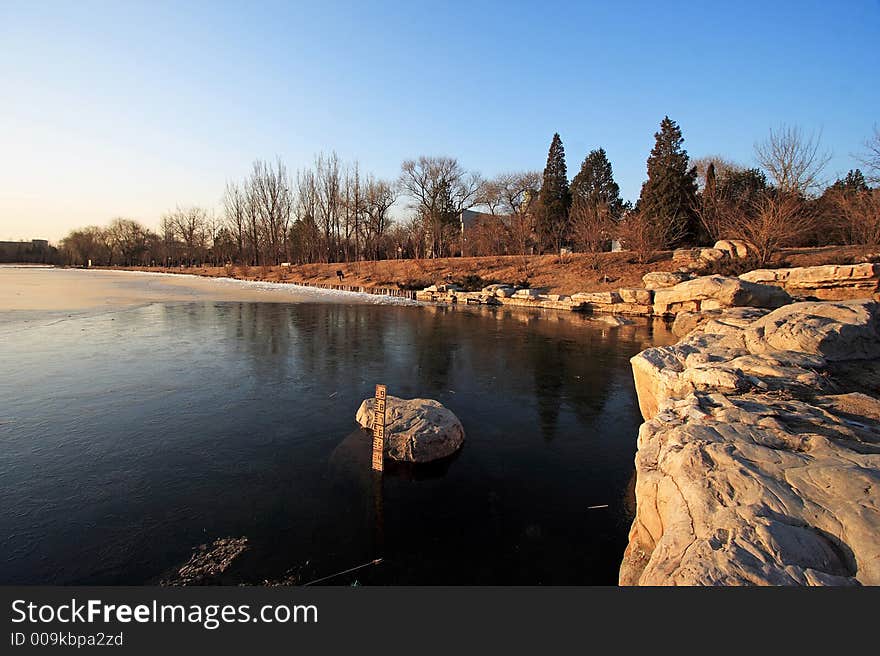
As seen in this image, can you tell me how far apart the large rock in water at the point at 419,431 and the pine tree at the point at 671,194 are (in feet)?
99.1

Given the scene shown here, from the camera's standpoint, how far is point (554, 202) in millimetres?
41781

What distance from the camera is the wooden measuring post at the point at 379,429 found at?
497cm

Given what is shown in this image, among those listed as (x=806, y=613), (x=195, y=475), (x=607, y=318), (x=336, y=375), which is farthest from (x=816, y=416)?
(x=607, y=318)

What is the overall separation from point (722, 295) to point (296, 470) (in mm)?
17258

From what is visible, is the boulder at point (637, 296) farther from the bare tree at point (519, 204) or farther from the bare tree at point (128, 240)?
the bare tree at point (128, 240)

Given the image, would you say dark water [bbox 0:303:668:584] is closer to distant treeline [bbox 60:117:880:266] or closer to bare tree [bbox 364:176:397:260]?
distant treeline [bbox 60:117:880:266]

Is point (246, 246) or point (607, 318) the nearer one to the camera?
point (607, 318)

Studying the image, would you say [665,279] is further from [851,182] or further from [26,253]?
[26,253]

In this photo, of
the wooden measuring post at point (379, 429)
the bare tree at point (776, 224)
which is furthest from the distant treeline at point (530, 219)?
the wooden measuring post at point (379, 429)

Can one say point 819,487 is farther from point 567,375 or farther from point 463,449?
point 567,375

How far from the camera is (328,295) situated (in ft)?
102

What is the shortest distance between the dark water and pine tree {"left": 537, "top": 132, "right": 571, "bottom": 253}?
32.7 m

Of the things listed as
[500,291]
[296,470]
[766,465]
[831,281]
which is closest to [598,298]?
[500,291]

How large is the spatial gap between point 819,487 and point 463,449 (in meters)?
3.90
